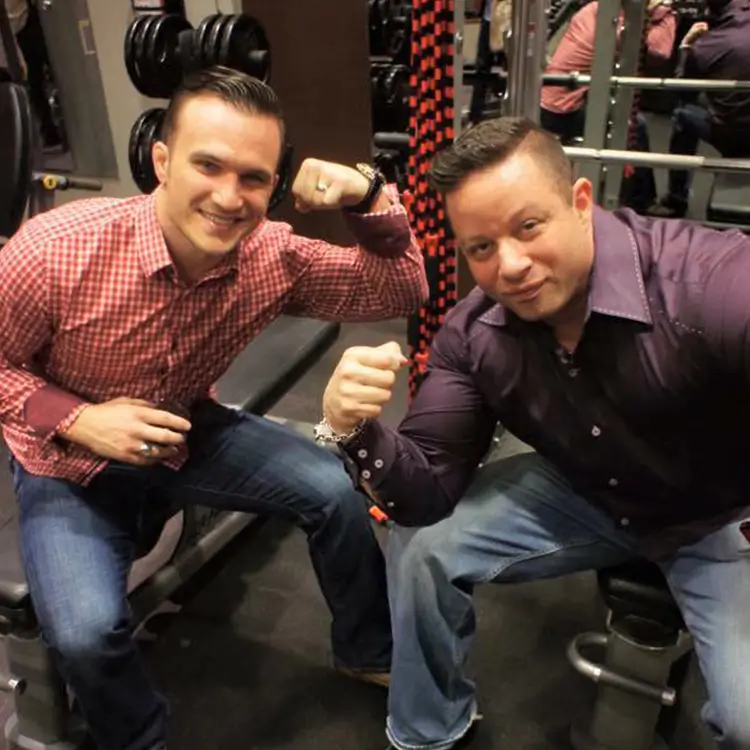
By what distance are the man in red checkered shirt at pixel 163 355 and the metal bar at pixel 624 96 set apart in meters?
2.32

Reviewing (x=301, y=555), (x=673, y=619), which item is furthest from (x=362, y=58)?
(x=673, y=619)

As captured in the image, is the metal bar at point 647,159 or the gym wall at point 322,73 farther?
the gym wall at point 322,73

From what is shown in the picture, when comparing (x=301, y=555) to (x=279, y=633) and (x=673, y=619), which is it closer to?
(x=279, y=633)

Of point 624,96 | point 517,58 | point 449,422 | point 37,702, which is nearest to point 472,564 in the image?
point 449,422

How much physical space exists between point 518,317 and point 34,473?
1.04 meters

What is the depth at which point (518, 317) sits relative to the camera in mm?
1461

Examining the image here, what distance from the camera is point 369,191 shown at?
1.67 m

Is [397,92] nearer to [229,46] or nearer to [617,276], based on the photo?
[229,46]

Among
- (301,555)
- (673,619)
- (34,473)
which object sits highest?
(34,473)

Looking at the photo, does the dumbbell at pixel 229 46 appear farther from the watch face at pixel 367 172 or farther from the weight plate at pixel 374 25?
the watch face at pixel 367 172

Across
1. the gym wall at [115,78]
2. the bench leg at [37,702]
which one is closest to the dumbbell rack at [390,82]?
the gym wall at [115,78]

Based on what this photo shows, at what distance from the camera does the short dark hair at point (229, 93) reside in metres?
1.52

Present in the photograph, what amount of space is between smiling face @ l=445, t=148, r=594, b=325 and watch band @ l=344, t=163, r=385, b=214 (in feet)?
1.12

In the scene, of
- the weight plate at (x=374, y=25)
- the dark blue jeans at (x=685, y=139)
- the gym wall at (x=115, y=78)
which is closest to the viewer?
the weight plate at (x=374, y=25)
